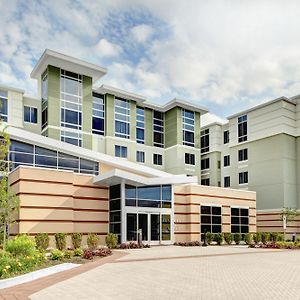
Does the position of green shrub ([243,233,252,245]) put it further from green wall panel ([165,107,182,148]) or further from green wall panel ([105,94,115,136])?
green wall panel ([165,107,182,148])

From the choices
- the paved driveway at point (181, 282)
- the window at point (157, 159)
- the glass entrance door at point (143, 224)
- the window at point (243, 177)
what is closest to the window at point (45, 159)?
the glass entrance door at point (143, 224)

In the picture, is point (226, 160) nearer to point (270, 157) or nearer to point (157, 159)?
point (270, 157)

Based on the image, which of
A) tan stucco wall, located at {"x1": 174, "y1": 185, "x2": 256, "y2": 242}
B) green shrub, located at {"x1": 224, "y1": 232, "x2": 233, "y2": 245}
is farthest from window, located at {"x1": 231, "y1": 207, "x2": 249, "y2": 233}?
green shrub, located at {"x1": 224, "y1": 232, "x2": 233, "y2": 245}

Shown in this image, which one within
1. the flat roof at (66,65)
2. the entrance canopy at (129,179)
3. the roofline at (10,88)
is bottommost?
the entrance canopy at (129,179)

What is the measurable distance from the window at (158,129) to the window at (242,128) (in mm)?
10504

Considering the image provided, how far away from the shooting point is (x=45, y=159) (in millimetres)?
28297

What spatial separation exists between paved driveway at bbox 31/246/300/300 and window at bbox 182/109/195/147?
38.5 metres

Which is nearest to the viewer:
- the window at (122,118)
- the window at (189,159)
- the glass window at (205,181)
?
the window at (122,118)

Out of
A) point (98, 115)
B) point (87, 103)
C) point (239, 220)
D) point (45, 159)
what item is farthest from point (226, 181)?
point (45, 159)

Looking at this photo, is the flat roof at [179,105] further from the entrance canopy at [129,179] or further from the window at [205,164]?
the entrance canopy at [129,179]

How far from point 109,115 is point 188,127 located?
12.2m

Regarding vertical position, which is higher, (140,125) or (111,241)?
(140,125)

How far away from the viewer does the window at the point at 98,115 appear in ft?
159

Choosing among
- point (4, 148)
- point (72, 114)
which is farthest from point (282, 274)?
point (72, 114)
